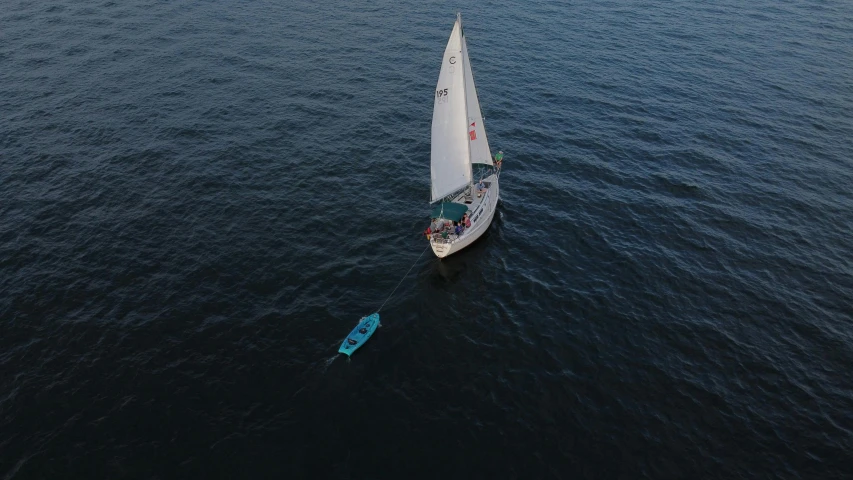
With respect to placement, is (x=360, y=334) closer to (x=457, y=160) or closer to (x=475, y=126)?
(x=457, y=160)

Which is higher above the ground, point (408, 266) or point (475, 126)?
point (475, 126)

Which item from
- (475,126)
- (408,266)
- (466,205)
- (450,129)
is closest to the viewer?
(408,266)

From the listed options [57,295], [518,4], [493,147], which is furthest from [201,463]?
[518,4]

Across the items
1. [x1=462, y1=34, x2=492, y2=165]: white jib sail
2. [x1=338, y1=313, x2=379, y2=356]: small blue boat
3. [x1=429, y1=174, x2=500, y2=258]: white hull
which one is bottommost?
[x1=338, y1=313, x2=379, y2=356]: small blue boat

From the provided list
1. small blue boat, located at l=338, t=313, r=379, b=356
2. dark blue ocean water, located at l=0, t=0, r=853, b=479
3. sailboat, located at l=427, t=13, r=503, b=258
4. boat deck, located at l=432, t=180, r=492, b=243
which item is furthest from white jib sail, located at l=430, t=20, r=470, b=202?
small blue boat, located at l=338, t=313, r=379, b=356

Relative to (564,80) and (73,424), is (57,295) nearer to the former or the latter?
(73,424)

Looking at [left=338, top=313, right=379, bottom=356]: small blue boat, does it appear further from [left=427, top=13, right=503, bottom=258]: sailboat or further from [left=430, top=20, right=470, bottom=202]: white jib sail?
[left=430, top=20, right=470, bottom=202]: white jib sail

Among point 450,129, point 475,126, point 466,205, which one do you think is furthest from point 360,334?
point 475,126
